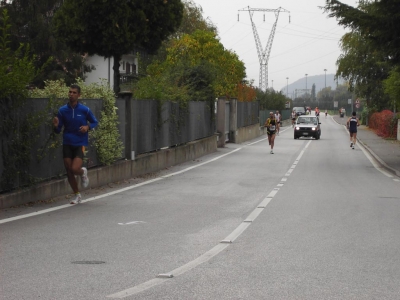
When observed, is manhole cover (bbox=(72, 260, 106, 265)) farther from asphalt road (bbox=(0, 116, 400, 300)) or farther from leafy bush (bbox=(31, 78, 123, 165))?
leafy bush (bbox=(31, 78, 123, 165))

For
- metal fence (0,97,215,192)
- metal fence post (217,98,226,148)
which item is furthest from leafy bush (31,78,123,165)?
metal fence post (217,98,226,148)

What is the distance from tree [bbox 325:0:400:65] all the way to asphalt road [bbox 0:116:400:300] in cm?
1018

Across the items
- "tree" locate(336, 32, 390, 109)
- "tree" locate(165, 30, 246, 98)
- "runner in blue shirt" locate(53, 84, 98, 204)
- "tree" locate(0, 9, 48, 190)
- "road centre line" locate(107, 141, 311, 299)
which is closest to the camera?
"road centre line" locate(107, 141, 311, 299)

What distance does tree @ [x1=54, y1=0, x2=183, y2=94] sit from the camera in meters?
36.8

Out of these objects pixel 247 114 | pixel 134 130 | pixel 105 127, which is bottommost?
pixel 247 114

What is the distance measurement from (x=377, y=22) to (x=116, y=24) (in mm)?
13927

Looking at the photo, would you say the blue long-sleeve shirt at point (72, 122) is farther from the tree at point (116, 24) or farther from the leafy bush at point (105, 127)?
the tree at point (116, 24)

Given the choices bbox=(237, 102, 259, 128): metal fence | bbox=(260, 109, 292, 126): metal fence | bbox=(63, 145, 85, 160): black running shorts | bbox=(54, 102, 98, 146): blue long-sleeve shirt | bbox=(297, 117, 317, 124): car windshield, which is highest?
bbox=(54, 102, 98, 146): blue long-sleeve shirt

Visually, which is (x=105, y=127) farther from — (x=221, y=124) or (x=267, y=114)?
(x=267, y=114)

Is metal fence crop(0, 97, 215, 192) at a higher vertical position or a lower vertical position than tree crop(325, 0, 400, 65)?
lower

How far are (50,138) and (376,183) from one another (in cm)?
950

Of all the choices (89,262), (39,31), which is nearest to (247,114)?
(39,31)

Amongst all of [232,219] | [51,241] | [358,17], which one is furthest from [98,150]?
[358,17]

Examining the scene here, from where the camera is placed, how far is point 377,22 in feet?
87.5
